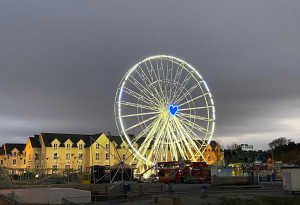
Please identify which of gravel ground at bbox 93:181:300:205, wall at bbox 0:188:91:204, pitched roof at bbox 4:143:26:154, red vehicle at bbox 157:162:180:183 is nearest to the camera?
gravel ground at bbox 93:181:300:205

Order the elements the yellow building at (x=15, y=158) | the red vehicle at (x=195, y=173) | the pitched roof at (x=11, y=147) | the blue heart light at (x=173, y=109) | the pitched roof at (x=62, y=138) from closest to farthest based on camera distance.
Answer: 1. the red vehicle at (x=195, y=173)
2. the blue heart light at (x=173, y=109)
3. the pitched roof at (x=62, y=138)
4. the yellow building at (x=15, y=158)
5. the pitched roof at (x=11, y=147)

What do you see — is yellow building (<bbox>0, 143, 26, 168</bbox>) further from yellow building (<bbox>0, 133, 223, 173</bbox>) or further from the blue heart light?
the blue heart light

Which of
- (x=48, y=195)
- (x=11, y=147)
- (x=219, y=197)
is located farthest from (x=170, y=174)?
(x=11, y=147)

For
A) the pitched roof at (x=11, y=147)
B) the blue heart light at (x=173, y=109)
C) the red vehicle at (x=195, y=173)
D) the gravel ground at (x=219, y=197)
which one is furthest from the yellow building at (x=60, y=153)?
the gravel ground at (x=219, y=197)

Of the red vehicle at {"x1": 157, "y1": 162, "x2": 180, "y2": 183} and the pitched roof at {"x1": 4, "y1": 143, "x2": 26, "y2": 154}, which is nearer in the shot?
the red vehicle at {"x1": 157, "y1": 162, "x2": 180, "y2": 183}

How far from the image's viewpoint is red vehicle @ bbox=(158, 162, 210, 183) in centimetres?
5250

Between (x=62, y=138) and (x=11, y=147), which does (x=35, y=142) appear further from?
(x=11, y=147)

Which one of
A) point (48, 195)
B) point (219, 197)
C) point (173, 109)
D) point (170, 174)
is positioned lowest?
point (219, 197)

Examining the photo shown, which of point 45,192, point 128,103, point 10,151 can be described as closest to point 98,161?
point 10,151

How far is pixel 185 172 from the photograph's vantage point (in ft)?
174

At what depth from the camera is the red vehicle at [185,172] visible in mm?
52500

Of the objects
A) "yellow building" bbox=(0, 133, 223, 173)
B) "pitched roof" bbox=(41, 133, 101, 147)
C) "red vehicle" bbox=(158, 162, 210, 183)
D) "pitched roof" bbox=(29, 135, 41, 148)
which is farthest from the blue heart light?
"pitched roof" bbox=(29, 135, 41, 148)

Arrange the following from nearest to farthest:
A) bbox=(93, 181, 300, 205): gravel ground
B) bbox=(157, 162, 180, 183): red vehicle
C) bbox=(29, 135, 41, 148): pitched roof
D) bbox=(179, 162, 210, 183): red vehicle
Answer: bbox=(93, 181, 300, 205): gravel ground → bbox=(179, 162, 210, 183): red vehicle → bbox=(157, 162, 180, 183): red vehicle → bbox=(29, 135, 41, 148): pitched roof

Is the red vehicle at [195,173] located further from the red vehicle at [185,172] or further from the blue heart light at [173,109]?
the blue heart light at [173,109]
